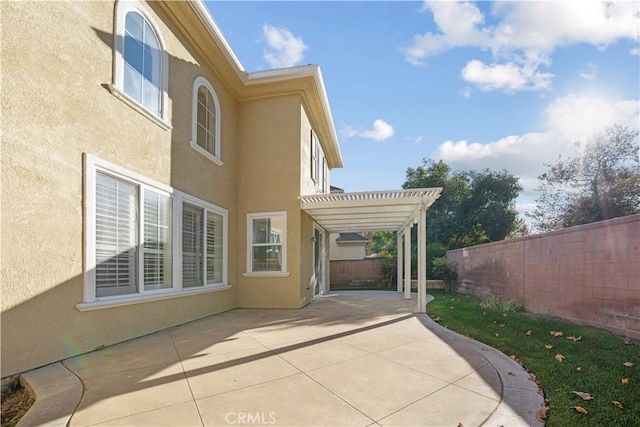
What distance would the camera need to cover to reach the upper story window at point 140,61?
17.8 feet

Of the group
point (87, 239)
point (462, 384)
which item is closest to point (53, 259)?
point (87, 239)

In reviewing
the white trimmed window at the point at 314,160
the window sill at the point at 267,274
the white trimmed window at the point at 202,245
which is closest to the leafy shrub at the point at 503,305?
the window sill at the point at 267,274

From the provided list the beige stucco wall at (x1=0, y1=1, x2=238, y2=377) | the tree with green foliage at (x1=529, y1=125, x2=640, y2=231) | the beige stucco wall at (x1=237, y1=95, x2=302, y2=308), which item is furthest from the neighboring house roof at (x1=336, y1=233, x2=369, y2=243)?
the beige stucco wall at (x1=0, y1=1, x2=238, y2=377)

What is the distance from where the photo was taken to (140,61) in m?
6.00

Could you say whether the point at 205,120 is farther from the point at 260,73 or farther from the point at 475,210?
the point at 475,210

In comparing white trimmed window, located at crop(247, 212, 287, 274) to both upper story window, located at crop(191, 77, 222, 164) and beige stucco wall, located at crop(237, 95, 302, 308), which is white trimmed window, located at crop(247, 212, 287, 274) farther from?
upper story window, located at crop(191, 77, 222, 164)

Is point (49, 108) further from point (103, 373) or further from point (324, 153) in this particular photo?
point (324, 153)

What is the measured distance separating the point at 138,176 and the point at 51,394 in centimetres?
355

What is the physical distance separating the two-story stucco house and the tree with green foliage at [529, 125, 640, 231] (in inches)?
658

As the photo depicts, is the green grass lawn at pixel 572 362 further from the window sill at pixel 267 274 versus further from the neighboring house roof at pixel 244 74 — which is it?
the neighboring house roof at pixel 244 74

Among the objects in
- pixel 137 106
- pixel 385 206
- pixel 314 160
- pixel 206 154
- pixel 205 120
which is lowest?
pixel 385 206

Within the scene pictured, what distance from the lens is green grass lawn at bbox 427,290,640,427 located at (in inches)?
113

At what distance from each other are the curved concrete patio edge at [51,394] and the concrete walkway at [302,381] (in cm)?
10

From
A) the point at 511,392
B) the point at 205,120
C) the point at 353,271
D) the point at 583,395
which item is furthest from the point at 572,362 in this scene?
the point at 353,271
